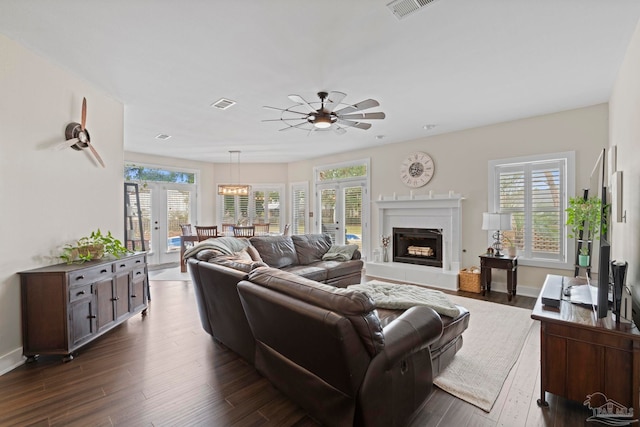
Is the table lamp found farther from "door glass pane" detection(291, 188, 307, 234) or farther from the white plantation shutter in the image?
"door glass pane" detection(291, 188, 307, 234)

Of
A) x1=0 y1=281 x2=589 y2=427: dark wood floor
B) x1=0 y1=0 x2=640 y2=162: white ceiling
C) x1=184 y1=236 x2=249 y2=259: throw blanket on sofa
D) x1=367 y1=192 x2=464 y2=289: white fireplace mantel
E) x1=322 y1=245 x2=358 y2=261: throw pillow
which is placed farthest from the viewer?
x1=367 y1=192 x2=464 y2=289: white fireplace mantel

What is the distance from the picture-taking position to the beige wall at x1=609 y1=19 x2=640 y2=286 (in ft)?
7.43

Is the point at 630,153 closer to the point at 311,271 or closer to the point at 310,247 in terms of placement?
the point at 311,271

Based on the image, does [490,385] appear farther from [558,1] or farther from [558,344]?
[558,1]

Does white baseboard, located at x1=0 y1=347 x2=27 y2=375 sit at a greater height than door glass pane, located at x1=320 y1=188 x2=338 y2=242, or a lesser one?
lesser

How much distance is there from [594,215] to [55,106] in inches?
252

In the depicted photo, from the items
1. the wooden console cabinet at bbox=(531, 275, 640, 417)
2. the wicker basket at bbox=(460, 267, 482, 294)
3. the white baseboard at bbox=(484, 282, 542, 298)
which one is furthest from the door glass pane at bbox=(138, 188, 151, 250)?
the wooden console cabinet at bbox=(531, 275, 640, 417)

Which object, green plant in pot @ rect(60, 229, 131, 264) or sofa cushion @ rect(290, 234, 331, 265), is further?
sofa cushion @ rect(290, 234, 331, 265)

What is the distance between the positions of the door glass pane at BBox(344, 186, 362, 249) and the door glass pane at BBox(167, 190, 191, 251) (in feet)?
14.2

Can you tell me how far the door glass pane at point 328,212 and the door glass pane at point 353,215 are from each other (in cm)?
37

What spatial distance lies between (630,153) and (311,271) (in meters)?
3.61

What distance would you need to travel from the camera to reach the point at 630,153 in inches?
101

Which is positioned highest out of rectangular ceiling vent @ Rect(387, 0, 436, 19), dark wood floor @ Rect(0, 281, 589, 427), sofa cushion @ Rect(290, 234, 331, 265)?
rectangular ceiling vent @ Rect(387, 0, 436, 19)

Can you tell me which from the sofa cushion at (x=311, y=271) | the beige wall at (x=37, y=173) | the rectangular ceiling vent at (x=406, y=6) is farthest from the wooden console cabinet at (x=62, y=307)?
the rectangular ceiling vent at (x=406, y=6)
